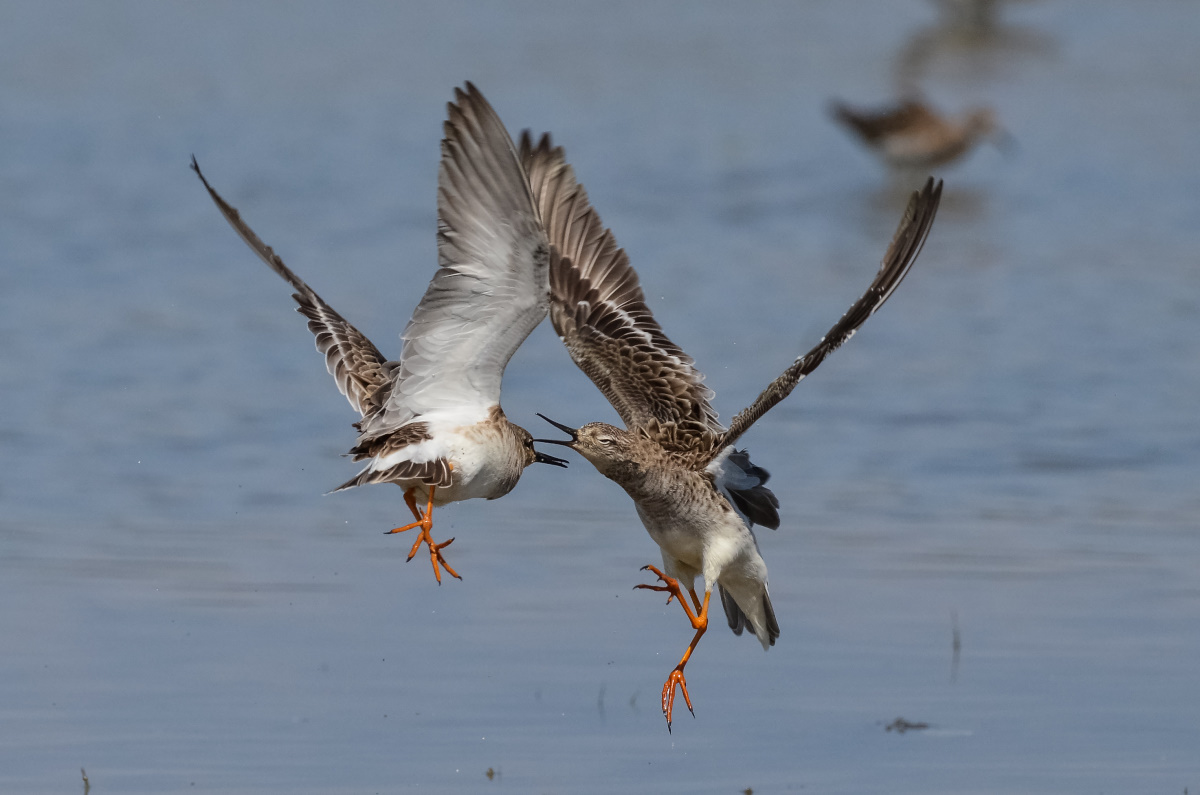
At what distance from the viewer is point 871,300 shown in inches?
254

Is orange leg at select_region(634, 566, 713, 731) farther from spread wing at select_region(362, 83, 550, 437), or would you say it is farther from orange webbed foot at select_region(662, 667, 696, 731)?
spread wing at select_region(362, 83, 550, 437)

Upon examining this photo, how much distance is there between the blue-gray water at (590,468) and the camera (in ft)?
22.6

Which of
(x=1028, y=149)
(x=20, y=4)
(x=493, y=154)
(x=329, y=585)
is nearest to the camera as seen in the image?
(x=493, y=154)

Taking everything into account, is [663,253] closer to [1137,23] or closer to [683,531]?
[683,531]

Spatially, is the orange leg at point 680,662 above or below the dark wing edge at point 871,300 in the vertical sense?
below

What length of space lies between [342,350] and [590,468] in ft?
10.9

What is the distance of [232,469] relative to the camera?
35.3 feet

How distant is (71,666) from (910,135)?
15938 millimetres

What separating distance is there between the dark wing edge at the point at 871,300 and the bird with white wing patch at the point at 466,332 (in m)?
0.83

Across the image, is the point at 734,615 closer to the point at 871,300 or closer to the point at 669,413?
the point at 669,413

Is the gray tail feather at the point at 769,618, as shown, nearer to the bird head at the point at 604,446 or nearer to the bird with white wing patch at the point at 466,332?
the bird head at the point at 604,446

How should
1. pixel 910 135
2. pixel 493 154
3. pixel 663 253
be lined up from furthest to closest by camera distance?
pixel 910 135 → pixel 663 253 → pixel 493 154

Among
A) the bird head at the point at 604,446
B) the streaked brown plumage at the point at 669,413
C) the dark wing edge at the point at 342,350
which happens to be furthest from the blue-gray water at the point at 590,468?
the dark wing edge at the point at 342,350

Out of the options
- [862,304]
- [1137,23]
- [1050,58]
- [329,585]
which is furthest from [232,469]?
[1137,23]
